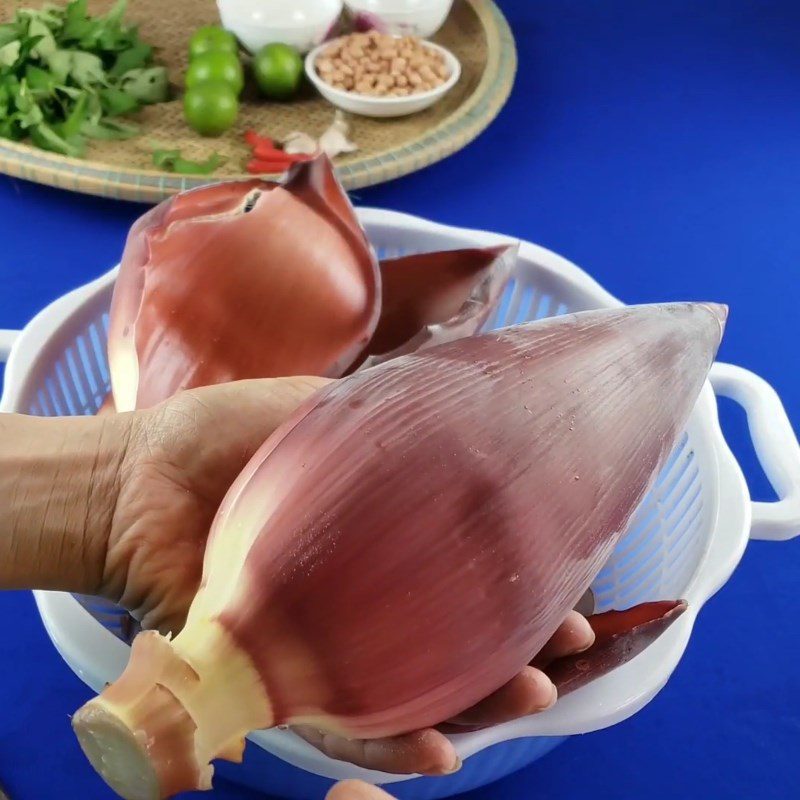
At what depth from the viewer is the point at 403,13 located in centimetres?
100

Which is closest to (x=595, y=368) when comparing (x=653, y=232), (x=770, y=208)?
(x=653, y=232)

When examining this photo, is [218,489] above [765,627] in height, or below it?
above

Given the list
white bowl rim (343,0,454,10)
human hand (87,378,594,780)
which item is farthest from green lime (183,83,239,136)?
human hand (87,378,594,780)

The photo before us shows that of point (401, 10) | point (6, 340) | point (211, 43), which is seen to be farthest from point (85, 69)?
point (6, 340)

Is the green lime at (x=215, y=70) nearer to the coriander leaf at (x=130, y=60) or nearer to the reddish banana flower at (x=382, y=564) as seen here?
the coriander leaf at (x=130, y=60)

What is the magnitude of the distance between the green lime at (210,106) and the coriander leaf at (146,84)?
84 millimetres

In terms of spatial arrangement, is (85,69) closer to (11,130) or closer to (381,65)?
(11,130)

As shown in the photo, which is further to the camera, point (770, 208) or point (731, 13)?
point (731, 13)

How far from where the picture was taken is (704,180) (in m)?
0.98

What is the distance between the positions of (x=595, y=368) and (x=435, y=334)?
0.16m

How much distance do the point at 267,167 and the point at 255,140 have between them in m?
0.05

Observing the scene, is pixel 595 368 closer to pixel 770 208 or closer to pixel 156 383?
pixel 156 383

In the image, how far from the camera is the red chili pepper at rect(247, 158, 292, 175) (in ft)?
2.78

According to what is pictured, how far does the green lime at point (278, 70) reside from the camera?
0.92m
